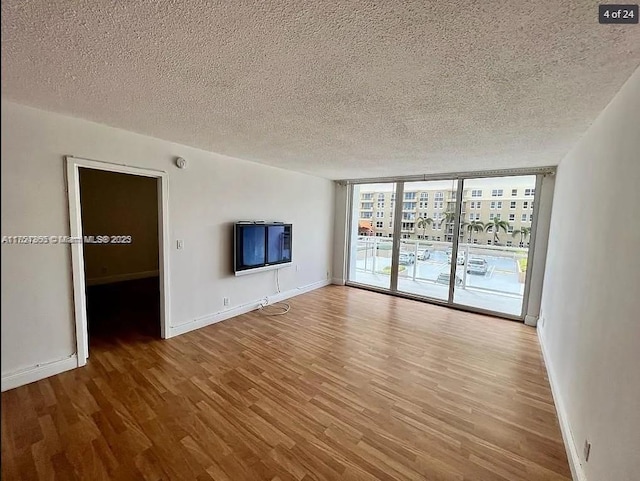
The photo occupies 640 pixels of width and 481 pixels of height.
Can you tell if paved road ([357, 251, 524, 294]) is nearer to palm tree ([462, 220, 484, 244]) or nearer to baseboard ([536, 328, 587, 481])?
palm tree ([462, 220, 484, 244])

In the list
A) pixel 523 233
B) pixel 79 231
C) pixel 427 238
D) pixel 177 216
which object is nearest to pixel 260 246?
pixel 177 216

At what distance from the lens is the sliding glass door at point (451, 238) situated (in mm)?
4375

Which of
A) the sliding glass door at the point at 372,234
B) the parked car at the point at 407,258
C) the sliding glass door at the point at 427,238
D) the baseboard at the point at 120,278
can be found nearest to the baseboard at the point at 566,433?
the sliding glass door at the point at 427,238

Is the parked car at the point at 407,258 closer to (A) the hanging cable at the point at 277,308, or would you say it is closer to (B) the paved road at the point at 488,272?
(B) the paved road at the point at 488,272

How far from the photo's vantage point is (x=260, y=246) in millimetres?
4242

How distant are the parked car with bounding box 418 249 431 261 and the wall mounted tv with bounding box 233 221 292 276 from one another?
243cm

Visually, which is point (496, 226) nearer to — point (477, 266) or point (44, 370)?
point (477, 266)

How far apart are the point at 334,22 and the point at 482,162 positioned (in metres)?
3.21

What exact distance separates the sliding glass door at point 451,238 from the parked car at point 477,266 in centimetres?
1

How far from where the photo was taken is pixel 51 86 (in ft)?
6.30

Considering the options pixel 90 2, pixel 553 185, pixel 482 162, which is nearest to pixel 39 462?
pixel 90 2

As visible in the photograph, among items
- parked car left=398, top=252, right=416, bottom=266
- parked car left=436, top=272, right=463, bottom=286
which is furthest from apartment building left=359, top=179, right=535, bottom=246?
parked car left=436, top=272, right=463, bottom=286

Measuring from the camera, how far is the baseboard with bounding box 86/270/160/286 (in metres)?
5.55

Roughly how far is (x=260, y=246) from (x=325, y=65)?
296 centimetres
